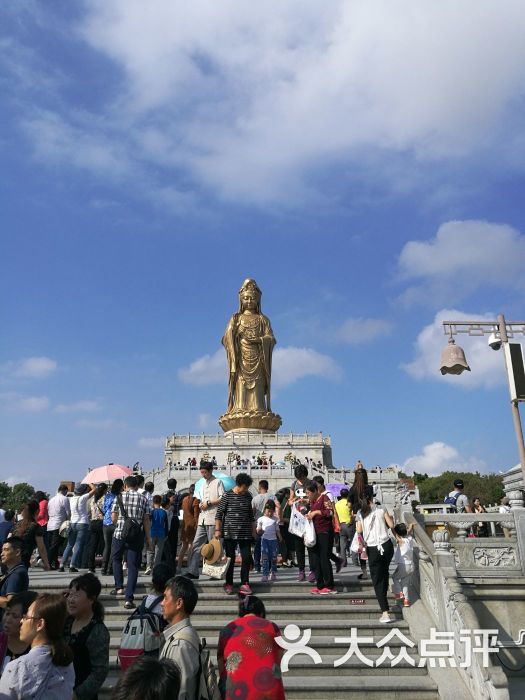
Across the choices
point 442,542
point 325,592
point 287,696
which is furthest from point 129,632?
point 442,542

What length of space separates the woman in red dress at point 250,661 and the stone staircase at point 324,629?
7.27 ft

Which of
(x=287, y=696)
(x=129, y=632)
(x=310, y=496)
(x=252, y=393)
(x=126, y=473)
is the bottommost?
(x=287, y=696)

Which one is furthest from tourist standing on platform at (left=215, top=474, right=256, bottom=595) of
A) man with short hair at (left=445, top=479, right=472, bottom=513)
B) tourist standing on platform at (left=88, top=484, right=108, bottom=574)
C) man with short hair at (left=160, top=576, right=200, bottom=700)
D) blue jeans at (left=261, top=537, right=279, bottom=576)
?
man with short hair at (left=445, top=479, right=472, bottom=513)

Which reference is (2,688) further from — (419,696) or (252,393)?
(252,393)

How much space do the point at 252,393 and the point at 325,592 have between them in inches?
966

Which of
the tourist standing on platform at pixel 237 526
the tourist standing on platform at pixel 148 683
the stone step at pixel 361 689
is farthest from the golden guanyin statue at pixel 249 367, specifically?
the tourist standing on platform at pixel 148 683

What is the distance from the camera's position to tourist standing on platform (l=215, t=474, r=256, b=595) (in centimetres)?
667

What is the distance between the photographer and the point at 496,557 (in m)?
8.12

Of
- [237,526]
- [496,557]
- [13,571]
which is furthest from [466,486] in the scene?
[13,571]

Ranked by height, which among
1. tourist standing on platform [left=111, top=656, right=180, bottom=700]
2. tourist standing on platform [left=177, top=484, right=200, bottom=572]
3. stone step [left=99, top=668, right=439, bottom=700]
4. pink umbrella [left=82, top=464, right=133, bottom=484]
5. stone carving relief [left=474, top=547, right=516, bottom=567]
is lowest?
stone step [left=99, top=668, right=439, bottom=700]

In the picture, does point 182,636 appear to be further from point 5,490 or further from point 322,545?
point 5,490

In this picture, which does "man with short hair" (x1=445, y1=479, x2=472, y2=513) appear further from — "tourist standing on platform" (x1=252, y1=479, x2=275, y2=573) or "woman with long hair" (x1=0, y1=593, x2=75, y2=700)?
"woman with long hair" (x1=0, y1=593, x2=75, y2=700)

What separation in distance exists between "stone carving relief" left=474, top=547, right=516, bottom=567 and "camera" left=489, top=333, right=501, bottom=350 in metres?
2.89

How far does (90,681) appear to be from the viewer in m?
3.29
